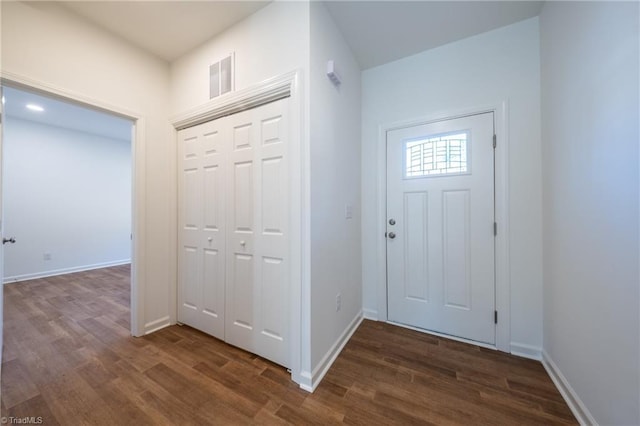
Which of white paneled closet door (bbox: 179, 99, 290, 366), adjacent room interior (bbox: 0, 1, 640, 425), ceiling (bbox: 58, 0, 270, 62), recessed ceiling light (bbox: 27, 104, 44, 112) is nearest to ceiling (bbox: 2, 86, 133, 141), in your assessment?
recessed ceiling light (bbox: 27, 104, 44, 112)

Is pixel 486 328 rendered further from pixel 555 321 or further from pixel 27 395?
pixel 27 395

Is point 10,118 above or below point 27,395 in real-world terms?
above

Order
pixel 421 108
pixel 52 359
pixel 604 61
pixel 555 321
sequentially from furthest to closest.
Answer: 1. pixel 421 108
2. pixel 52 359
3. pixel 555 321
4. pixel 604 61

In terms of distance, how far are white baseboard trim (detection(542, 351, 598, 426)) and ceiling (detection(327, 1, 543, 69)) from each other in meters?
2.59

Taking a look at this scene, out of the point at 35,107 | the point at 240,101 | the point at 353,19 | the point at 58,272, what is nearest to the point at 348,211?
the point at 240,101

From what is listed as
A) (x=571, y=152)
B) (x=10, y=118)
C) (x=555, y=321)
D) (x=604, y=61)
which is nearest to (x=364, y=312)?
(x=555, y=321)

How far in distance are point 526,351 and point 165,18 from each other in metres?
3.91

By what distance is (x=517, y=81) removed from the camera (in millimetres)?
1802

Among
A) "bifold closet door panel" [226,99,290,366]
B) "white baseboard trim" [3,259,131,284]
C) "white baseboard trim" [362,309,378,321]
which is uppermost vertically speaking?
"bifold closet door panel" [226,99,290,366]

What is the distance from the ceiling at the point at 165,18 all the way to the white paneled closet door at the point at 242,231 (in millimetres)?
761

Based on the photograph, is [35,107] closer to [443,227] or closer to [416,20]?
[416,20]

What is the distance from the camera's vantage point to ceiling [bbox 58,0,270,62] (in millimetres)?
1680

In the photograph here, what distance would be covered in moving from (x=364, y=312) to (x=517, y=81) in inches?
98.4

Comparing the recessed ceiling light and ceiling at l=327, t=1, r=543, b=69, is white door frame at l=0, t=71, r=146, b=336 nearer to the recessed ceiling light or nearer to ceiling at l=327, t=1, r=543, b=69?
ceiling at l=327, t=1, r=543, b=69
